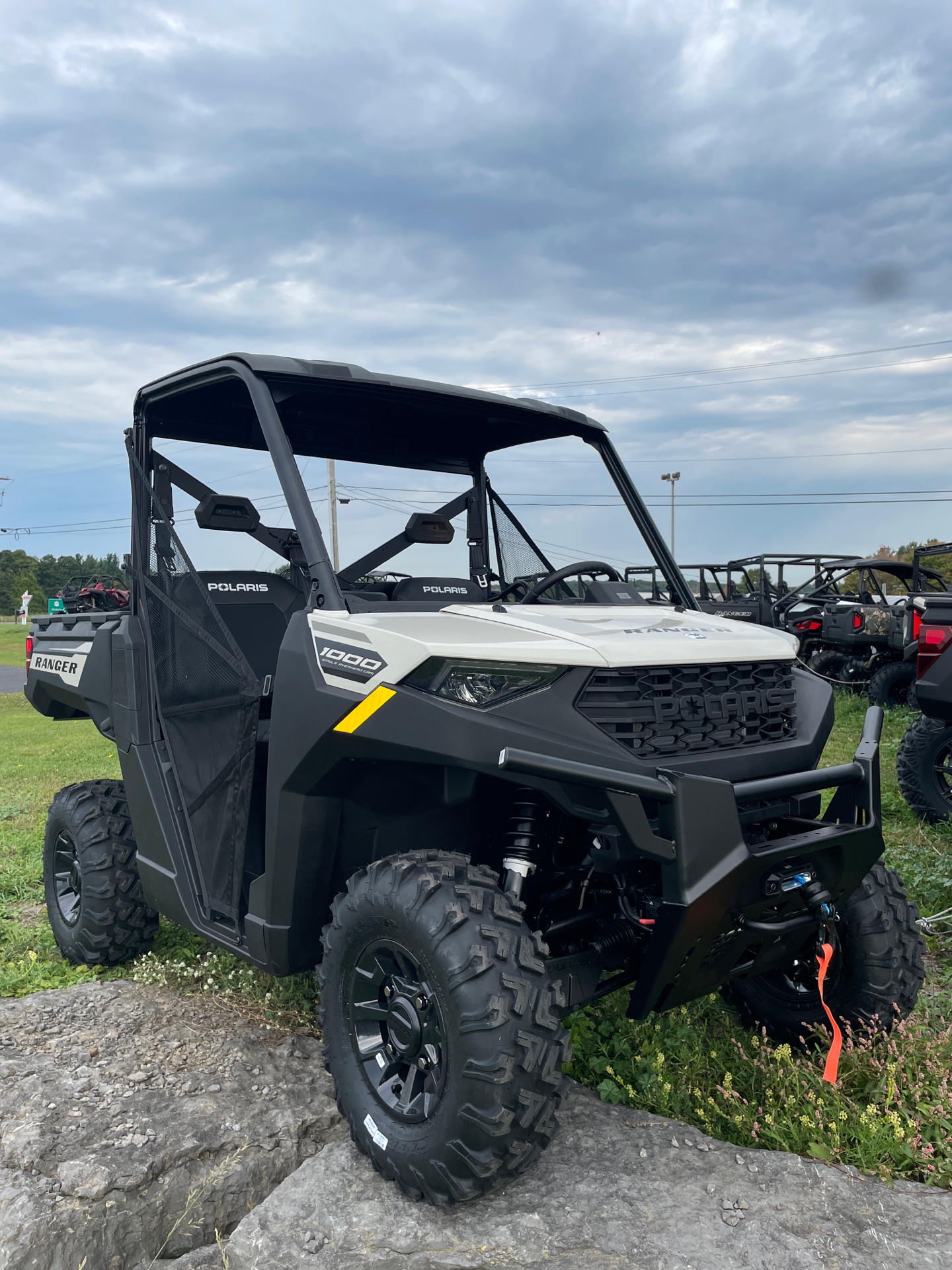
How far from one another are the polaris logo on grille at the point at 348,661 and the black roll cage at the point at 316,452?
131 millimetres

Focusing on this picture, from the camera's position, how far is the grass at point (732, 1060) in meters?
2.88

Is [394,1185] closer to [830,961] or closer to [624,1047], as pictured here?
[624,1047]

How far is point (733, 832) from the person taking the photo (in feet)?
8.07

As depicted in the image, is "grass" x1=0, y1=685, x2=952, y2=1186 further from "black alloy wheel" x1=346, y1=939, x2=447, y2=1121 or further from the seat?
the seat

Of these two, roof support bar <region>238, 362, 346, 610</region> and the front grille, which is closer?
the front grille

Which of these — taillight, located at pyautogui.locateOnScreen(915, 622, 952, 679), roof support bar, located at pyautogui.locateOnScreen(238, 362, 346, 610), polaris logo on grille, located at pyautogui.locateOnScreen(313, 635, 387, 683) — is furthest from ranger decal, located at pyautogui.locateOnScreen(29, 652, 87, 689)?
taillight, located at pyautogui.locateOnScreen(915, 622, 952, 679)

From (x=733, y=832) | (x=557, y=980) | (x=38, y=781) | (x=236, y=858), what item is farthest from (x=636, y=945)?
(x=38, y=781)

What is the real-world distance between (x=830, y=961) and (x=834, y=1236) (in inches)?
37.2

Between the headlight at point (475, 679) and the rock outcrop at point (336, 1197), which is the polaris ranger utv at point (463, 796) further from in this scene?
the rock outcrop at point (336, 1197)

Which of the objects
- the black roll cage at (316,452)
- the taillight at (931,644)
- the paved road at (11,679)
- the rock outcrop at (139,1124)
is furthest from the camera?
the paved road at (11,679)

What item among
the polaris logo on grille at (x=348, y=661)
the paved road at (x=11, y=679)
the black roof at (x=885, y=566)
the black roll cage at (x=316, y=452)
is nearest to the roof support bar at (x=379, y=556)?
the black roll cage at (x=316, y=452)

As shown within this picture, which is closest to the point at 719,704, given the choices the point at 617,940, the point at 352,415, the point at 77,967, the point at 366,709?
the point at 617,940

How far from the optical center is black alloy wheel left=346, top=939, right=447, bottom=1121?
2.57 m

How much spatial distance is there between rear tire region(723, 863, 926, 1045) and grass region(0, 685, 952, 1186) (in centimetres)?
9
